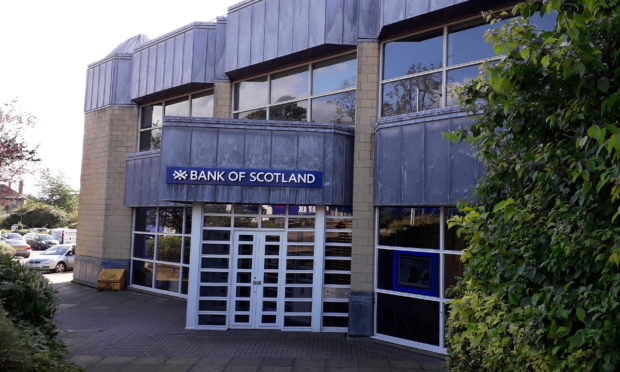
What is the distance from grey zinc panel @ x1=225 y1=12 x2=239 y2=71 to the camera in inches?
475

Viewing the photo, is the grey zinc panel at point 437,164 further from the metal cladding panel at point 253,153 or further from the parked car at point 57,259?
the parked car at point 57,259

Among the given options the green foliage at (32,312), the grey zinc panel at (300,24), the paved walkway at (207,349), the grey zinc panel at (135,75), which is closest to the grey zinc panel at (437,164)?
the paved walkway at (207,349)

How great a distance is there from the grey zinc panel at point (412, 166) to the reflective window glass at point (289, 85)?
3432 mm

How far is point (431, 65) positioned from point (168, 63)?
857 cm

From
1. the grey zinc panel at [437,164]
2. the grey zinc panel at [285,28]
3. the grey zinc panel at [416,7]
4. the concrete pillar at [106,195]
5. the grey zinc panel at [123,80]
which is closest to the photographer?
the grey zinc panel at [437,164]

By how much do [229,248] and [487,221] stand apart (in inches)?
283

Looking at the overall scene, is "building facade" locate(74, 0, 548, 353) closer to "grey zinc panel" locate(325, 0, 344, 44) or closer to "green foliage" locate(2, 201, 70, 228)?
"grey zinc panel" locate(325, 0, 344, 44)

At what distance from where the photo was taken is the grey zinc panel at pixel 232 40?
12.1 meters

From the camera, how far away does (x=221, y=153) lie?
987cm

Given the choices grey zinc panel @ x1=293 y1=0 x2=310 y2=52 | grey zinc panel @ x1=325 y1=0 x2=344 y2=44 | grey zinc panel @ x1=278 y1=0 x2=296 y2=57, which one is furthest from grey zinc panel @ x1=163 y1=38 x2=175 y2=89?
grey zinc panel @ x1=325 y1=0 x2=344 y2=44

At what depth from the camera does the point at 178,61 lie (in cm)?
1371

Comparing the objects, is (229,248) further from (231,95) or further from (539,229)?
(539,229)

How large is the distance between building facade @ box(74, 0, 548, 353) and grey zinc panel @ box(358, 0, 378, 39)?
3 cm

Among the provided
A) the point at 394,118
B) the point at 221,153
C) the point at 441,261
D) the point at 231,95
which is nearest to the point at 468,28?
the point at 394,118
